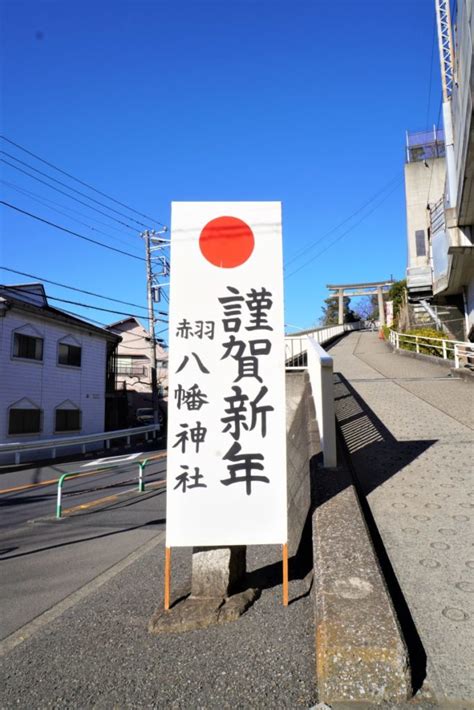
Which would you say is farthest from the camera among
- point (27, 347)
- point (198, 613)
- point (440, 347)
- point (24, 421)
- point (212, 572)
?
point (27, 347)

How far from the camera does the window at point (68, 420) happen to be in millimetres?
20203

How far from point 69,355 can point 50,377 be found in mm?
1909

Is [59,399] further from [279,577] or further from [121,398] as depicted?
Answer: [279,577]

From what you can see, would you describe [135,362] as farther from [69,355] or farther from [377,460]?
[377,460]

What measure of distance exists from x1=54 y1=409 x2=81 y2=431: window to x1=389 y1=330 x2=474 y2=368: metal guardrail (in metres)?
17.1

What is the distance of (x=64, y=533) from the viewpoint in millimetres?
6621

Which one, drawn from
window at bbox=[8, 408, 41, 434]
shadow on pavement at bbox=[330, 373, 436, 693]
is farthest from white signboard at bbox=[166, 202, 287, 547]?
window at bbox=[8, 408, 41, 434]

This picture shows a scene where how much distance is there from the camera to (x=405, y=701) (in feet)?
6.67

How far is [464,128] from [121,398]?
2431cm

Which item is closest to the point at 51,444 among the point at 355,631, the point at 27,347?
the point at 27,347

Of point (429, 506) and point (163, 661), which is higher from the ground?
point (429, 506)

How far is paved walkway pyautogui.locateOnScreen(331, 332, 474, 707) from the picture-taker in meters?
2.34

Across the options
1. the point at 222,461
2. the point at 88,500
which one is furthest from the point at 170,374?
the point at 88,500

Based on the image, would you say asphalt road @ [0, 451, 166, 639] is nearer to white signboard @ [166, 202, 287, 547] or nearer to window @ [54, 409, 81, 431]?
white signboard @ [166, 202, 287, 547]
